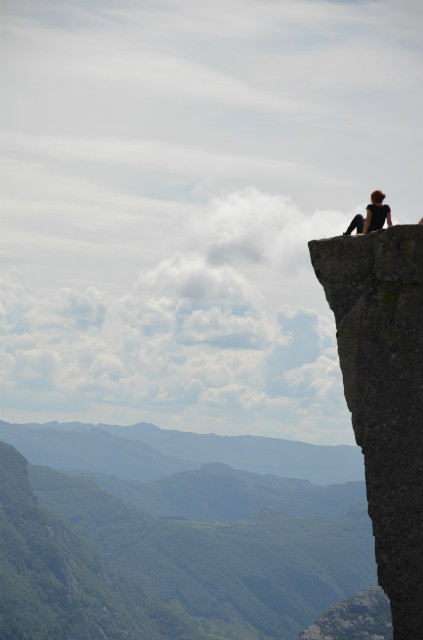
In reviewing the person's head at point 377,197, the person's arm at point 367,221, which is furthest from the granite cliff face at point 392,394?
the person's head at point 377,197

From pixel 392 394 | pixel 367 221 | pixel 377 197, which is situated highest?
pixel 377 197

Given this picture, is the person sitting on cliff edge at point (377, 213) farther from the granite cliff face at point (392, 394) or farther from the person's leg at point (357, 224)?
the granite cliff face at point (392, 394)

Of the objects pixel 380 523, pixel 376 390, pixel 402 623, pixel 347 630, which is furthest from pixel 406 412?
pixel 347 630

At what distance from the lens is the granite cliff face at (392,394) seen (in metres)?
12.6

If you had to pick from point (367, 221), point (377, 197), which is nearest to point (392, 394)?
point (367, 221)

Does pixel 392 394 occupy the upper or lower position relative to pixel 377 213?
lower

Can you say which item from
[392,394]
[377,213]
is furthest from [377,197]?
[392,394]

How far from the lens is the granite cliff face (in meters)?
12.6

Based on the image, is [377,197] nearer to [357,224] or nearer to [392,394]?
[357,224]

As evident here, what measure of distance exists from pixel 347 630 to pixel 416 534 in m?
204

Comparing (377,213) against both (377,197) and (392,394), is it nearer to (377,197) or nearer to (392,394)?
(377,197)

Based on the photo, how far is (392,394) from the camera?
502 inches

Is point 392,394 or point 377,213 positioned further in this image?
point 377,213

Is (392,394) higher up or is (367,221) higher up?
(367,221)
